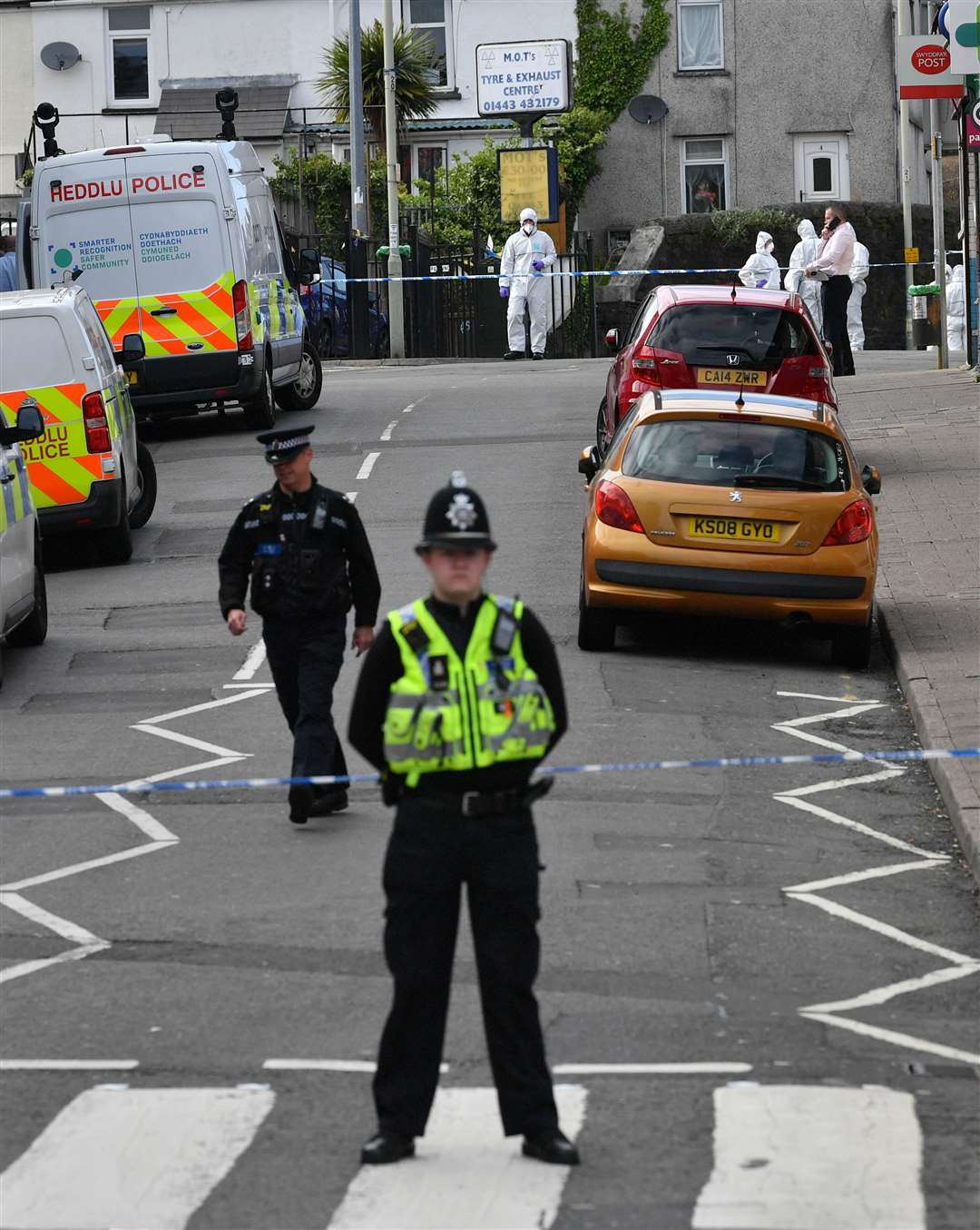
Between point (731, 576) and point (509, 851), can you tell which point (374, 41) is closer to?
point (731, 576)

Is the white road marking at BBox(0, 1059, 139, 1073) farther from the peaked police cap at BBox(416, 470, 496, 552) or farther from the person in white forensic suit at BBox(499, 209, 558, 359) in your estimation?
the person in white forensic suit at BBox(499, 209, 558, 359)

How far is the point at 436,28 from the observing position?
50500 mm

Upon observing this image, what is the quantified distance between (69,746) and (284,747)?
1.11 m

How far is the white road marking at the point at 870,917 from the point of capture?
23.5ft

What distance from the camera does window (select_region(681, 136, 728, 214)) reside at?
50.5m

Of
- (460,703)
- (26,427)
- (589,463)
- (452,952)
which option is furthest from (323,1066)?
(589,463)

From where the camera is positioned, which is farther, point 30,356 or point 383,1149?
point 30,356

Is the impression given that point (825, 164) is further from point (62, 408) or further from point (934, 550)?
Result: point (62, 408)

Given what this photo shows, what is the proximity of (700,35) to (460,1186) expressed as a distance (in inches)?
1815

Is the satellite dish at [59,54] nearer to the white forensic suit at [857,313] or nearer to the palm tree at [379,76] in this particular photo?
the palm tree at [379,76]

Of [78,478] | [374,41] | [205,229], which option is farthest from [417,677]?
[374,41]

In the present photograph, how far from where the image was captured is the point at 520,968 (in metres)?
5.90

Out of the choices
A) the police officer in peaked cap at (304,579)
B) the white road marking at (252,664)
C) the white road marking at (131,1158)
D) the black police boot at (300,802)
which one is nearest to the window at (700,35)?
the white road marking at (252,664)

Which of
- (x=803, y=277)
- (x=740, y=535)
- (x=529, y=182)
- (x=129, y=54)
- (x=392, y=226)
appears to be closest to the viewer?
(x=740, y=535)
